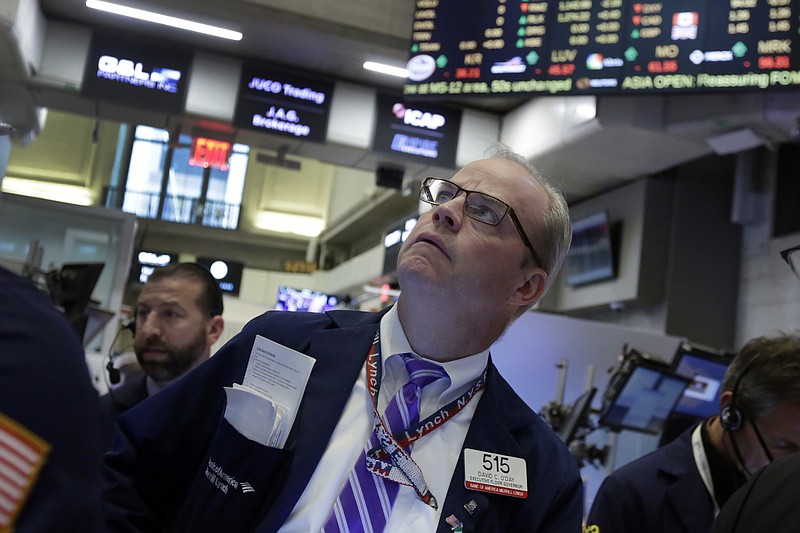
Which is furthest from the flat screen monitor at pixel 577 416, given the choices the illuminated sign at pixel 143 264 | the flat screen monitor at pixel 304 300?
the illuminated sign at pixel 143 264

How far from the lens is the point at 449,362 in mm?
1747

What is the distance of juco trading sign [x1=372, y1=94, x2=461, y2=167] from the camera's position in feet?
27.0

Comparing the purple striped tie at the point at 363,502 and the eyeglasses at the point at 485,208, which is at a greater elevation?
the eyeglasses at the point at 485,208

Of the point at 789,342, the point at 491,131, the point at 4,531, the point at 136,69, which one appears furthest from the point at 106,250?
the point at 4,531

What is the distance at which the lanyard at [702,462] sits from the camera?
241 centimetres

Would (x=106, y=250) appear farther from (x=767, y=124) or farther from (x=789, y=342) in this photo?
(x=789, y=342)

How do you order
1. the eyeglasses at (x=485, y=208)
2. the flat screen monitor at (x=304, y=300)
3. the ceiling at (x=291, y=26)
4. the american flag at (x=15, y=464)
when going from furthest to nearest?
the flat screen monitor at (x=304, y=300), the ceiling at (x=291, y=26), the eyeglasses at (x=485, y=208), the american flag at (x=15, y=464)

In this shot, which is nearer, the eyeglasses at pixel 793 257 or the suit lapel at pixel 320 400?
the suit lapel at pixel 320 400

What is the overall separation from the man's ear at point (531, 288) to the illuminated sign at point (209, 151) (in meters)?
7.03

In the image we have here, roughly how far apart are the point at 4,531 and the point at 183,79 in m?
7.56

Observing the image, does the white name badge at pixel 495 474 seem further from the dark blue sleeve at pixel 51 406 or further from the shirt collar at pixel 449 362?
the dark blue sleeve at pixel 51 406

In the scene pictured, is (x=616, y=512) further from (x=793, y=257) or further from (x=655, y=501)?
(x=793, y=257)

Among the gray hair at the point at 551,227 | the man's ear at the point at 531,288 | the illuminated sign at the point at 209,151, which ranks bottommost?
the man's ear at the point at 531,288

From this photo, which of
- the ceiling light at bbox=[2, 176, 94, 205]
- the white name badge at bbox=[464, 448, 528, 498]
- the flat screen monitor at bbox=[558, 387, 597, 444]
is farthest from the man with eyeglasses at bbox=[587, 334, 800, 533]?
the ceiling light at bbox=[2, 176, 94, 205]
